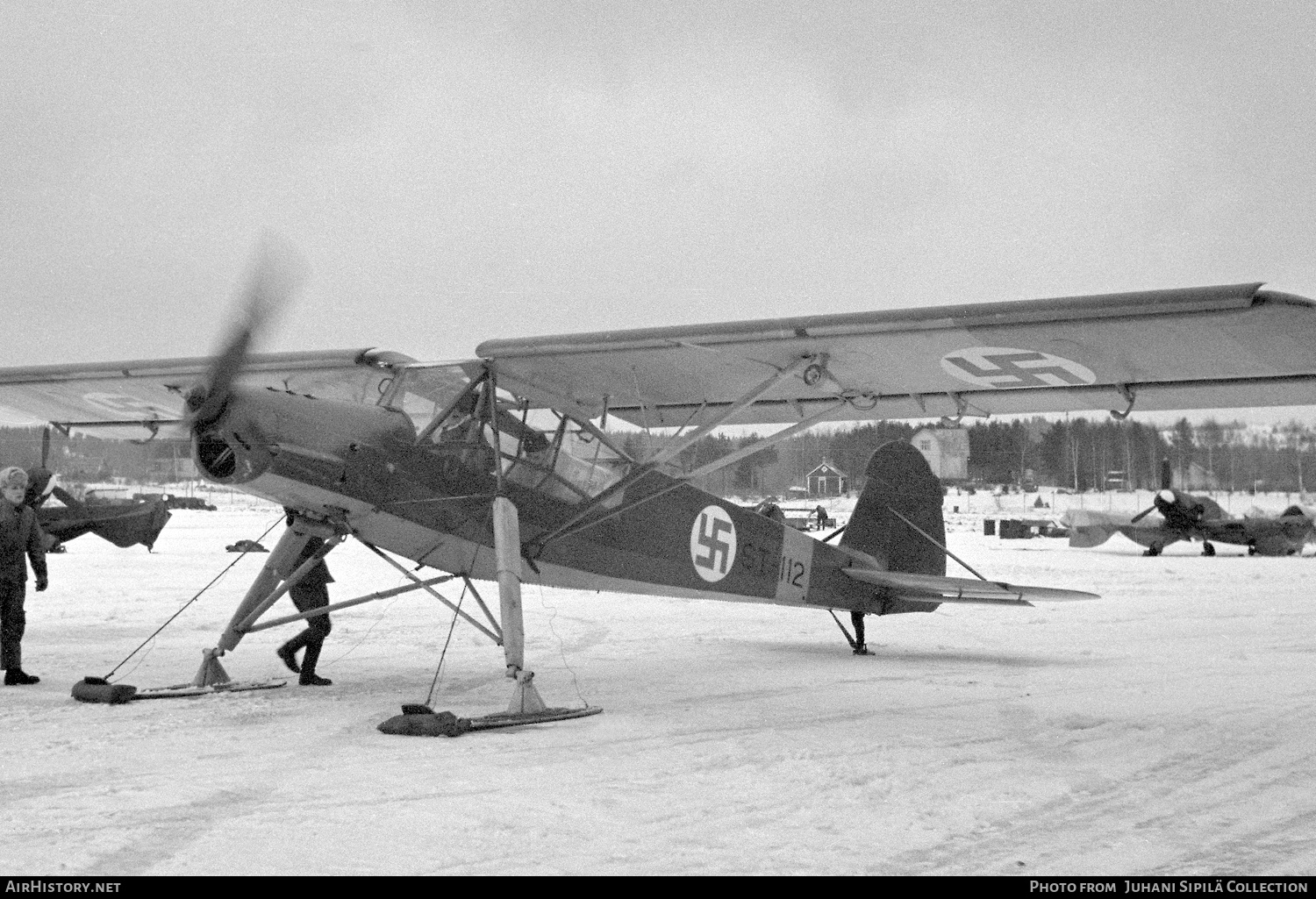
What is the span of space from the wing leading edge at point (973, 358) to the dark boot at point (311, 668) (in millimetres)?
2568

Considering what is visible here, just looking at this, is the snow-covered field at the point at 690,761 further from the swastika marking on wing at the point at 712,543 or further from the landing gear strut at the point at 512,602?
the swastika marking on wing at the point at 712,543

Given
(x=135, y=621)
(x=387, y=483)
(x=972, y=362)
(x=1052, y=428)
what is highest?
(x=1052, y=428)

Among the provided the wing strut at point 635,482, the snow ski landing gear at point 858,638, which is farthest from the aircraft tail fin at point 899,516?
the wing strut at point 635,482

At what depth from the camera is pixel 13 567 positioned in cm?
798

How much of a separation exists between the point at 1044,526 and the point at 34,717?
1765 inches

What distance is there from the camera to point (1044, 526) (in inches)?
1811

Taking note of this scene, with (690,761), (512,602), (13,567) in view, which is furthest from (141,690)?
(690,761)

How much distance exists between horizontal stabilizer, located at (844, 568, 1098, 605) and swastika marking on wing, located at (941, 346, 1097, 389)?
210cm

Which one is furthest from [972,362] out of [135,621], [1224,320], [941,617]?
[135,621]

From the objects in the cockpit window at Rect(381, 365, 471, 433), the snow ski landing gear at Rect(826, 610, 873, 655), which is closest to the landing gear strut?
the cockpit window at Rect(381, 365, 471, 433)

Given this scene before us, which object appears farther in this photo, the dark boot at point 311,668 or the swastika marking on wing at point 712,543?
the swastika marking on wing at point 712,543

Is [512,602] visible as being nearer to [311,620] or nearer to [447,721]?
[447,721]

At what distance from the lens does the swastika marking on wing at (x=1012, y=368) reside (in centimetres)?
750
